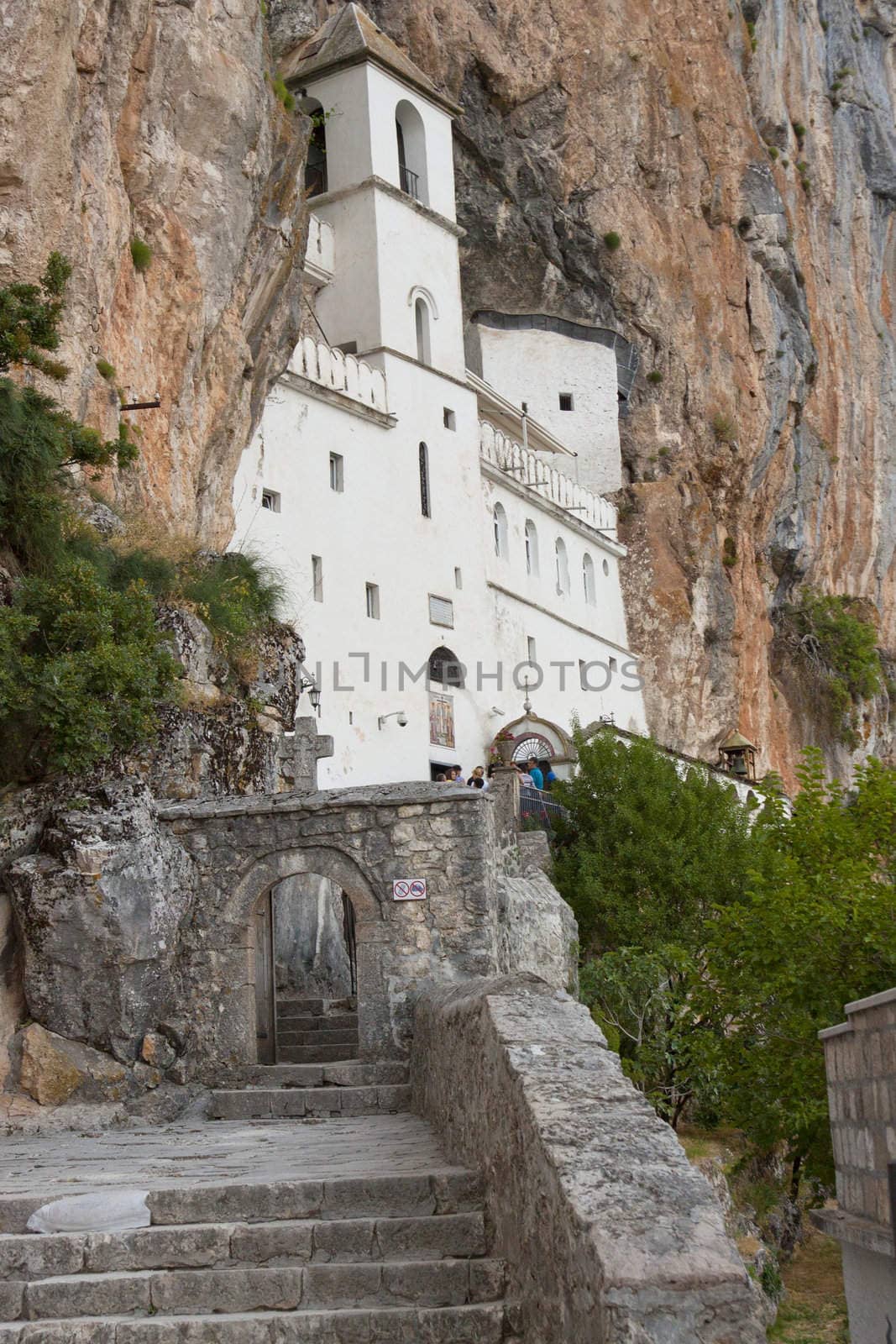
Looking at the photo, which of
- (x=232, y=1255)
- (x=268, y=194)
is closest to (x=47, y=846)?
(x=232, y=1255)

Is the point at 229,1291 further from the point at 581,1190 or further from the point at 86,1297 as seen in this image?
the point at 581,1190

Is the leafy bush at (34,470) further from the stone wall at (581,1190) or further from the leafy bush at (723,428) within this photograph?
the leafy bush at (723,428)

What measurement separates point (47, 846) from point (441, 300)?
22306mm

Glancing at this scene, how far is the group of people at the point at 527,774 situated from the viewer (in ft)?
85.6

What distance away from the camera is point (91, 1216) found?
6.72m

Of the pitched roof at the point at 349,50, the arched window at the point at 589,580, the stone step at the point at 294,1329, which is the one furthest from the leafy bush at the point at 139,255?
the arched window at the point at 589,580

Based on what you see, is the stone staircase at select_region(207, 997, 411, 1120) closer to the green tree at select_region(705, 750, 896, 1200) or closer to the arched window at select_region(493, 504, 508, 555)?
the green tree at select_region(705, 750, 896, 1200)

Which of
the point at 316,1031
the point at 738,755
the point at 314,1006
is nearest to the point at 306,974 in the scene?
the point at 314,1006

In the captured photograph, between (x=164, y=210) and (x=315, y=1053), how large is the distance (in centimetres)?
1139

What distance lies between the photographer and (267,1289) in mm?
6164

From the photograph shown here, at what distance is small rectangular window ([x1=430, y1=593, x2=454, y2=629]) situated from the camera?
95.5 ft

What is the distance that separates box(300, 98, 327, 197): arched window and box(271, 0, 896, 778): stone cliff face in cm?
373

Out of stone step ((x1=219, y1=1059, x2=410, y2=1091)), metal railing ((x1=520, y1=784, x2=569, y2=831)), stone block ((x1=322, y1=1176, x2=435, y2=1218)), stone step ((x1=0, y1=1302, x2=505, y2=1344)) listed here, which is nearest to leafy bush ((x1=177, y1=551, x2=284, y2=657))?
stone step ((x1=219, y1=1059, x2=410, y2=1091))

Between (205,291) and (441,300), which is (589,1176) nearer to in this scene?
(205,291)
